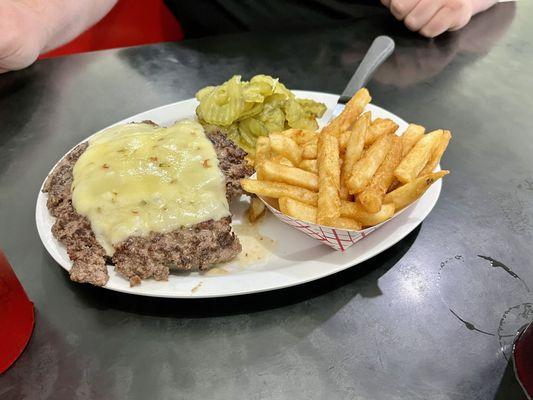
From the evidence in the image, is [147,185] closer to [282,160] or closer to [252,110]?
[282,160]

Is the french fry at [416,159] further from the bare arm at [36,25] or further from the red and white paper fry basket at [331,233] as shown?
the bare arm at [36,25]

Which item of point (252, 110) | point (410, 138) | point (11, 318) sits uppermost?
point (410, 138)

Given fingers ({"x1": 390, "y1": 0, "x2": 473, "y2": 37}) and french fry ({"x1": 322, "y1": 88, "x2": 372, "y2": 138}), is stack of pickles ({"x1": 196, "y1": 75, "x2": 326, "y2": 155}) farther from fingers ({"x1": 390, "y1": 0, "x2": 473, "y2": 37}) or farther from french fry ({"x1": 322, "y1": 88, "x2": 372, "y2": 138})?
fingers ({"x1": 390, "y1": 0, "x2": 473, "y2": 37})

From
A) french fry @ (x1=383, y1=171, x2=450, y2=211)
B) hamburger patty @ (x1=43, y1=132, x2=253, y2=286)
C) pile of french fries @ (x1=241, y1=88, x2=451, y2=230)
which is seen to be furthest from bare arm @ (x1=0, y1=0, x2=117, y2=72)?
french fry @ (x1=383, y1=171, x2=450, y2=211)

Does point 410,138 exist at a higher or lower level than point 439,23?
higher

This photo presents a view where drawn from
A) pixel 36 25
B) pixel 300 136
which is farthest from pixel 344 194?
pixel 36 25

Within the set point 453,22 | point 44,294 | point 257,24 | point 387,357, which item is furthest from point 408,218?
point 257,24

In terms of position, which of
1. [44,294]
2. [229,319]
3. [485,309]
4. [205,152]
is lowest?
[44,294]

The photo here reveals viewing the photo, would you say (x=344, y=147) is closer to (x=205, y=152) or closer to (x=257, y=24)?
(x=205, y=152)
